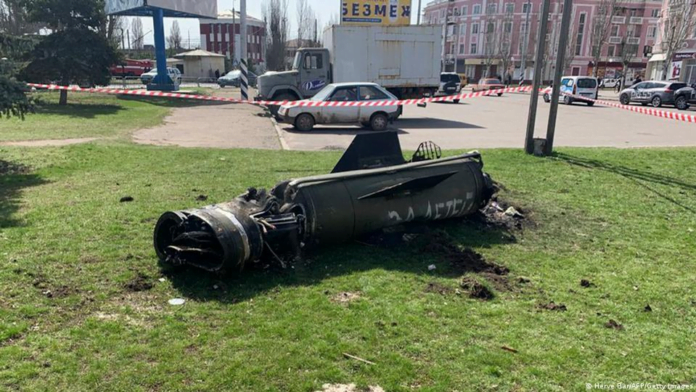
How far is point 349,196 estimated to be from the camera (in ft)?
17.1

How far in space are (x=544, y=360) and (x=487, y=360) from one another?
0.39 m

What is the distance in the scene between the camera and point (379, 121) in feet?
55.0

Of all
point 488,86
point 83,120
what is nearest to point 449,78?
point 488,86

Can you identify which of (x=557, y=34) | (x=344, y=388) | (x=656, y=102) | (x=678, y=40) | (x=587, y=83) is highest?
(x=557, y=34)

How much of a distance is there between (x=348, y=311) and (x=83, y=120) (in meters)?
17.1

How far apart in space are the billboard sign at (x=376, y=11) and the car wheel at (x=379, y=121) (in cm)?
1342

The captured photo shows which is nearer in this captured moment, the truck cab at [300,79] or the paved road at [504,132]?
the paved road at [504,132]

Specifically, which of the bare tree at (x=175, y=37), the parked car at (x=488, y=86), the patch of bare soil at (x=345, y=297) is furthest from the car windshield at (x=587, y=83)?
the bare tree at (x=175, y=37)

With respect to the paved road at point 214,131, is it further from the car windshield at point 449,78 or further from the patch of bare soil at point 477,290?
the car windshield at point 449,78

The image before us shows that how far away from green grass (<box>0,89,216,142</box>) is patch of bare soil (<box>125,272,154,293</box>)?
21.1 ft

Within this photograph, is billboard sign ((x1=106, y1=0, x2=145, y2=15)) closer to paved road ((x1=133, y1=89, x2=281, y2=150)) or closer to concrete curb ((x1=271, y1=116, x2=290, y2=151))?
paved road ((x1=133, y1=89, x2=281, y2=150))

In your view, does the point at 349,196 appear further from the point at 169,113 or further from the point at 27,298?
the point at 169,113

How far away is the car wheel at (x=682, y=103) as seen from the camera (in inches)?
1143

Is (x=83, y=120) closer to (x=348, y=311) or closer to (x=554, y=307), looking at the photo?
(x=348, y=311)
